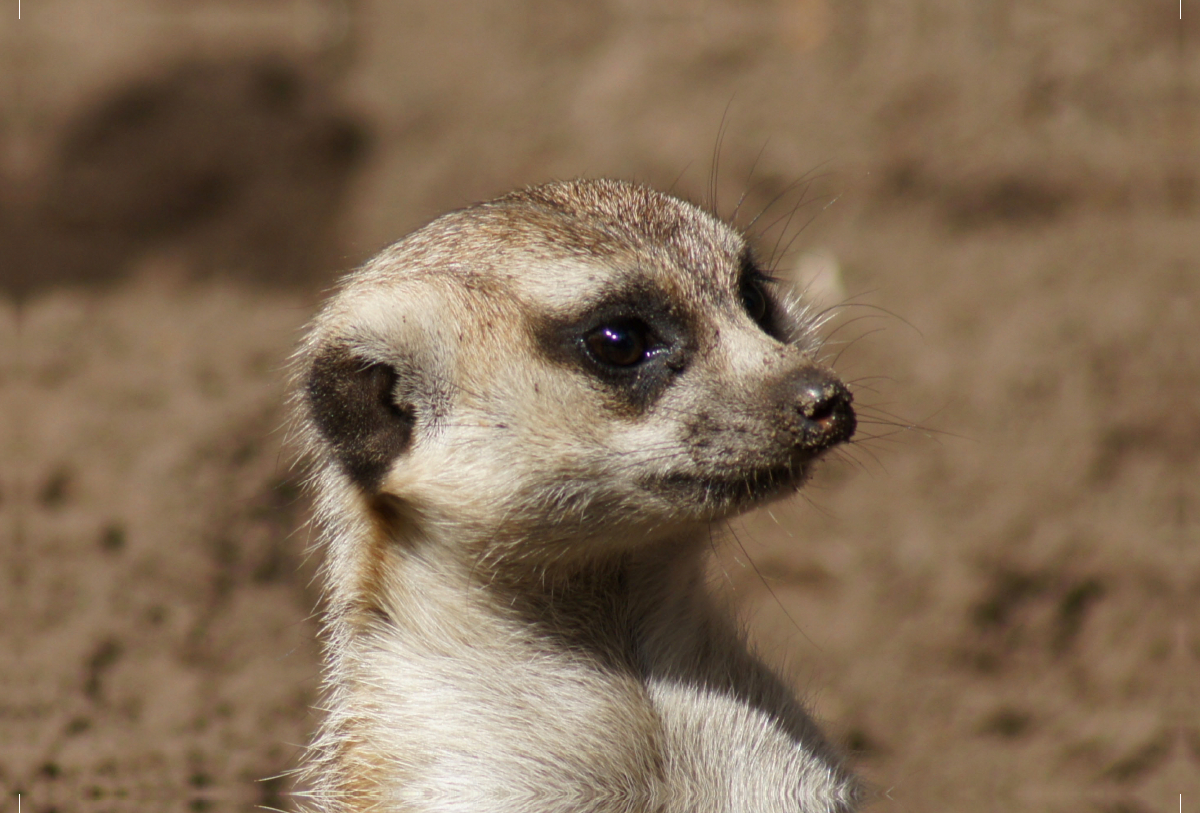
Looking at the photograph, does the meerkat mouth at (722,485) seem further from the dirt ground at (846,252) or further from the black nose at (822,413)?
the dirt ground at (846,252)

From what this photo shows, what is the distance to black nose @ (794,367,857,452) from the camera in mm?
1920

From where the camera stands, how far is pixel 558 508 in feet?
6.57

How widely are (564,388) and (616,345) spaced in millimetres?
124

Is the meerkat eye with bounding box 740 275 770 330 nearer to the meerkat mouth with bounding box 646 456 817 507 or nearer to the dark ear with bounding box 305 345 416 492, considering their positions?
the meerkat mouth with bounding box 646 456 817 507

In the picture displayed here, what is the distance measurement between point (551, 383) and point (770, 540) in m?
2.53

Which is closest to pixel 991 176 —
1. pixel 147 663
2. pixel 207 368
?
pixel 207 368

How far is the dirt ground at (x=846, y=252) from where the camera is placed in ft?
14.2

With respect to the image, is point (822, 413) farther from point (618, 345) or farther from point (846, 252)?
point (846, 252)

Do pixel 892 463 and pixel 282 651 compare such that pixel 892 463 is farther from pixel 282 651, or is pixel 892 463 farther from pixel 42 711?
pixel 42 711

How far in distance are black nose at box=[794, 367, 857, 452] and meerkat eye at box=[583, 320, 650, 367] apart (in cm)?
30

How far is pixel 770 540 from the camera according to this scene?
439 cm

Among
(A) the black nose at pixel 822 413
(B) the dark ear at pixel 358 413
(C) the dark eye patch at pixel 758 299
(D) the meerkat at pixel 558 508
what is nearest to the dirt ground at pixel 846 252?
(C) the dark eye patch at pixel 758 299

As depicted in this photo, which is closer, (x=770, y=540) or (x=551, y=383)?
(x=551, y=383)

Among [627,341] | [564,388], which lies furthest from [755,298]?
[564,388]
